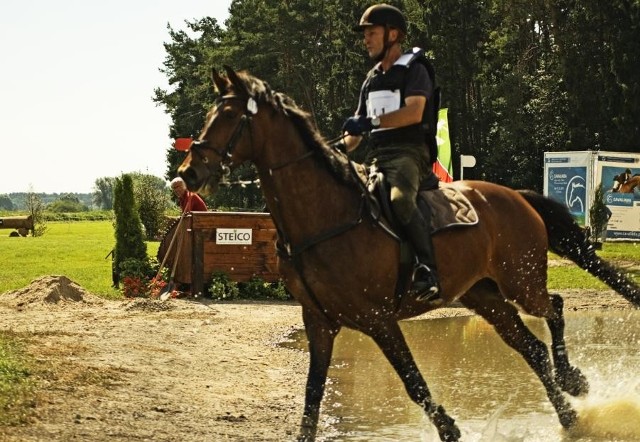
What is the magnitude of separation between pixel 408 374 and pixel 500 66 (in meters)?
48.2

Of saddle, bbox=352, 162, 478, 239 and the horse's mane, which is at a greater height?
the horse's mane

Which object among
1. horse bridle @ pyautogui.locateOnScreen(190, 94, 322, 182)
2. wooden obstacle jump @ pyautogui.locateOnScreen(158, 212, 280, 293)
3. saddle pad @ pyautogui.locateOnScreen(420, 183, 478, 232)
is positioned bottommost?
wooden obstacle jump @ pyautogui.locateOnScreen(158, 212, 280, 293)

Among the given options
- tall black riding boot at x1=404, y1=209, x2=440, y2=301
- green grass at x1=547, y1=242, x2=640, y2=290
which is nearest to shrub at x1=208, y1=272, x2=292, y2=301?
green grass at x1=547, y1=242, x2=640, y2=290

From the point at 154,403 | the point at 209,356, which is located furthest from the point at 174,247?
the point at 154,403

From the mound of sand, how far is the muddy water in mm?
5051

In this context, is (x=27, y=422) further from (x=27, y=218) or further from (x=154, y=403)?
(x=27, y=218)

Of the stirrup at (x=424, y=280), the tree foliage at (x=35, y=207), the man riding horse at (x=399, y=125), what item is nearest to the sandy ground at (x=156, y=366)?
the stirrup at (x=424, y=280)

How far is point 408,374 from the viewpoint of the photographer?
22.5 ft

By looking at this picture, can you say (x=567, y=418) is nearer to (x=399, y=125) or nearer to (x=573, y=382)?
(x=573, y=382)

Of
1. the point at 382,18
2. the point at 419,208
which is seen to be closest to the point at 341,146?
the point at 419,208

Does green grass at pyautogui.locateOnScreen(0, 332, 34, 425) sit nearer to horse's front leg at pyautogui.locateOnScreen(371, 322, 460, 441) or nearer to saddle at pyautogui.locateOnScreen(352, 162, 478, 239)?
horse's front leg at pyautogui.locateOnScreen(371, 322, 460, 441)

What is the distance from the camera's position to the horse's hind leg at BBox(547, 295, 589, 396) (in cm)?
841

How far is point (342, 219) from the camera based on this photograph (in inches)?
266

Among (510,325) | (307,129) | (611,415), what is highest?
(307,129)
